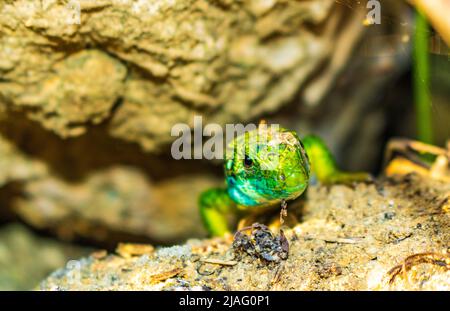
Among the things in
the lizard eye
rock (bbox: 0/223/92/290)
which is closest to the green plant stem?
A: the lizard eye

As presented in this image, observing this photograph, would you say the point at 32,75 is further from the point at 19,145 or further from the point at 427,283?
the point at 427,283

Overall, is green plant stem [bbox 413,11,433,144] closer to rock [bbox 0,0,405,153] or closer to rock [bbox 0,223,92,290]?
rock [bbox 0,0,405,153]

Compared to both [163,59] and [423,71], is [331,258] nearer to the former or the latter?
[423,71]

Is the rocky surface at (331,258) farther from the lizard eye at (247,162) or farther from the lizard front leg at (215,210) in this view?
the lizard front leg at (215,210)

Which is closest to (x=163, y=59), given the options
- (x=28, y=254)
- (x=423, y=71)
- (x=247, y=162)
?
(x=247, y=162)

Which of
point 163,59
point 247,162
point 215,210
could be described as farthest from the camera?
point 215,210

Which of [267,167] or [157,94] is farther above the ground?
[157,94]

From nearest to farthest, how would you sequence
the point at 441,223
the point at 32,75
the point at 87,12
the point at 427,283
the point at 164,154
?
the point at 427,283, the point at 441,223, the point at 87,12, the point at 32,75, the point at 164,154

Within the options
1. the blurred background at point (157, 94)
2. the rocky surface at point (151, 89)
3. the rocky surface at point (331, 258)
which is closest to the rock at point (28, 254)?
the blurred background at point (157, 94)

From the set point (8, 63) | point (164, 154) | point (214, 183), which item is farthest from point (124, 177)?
point (8, 63)
